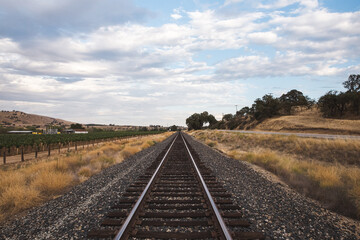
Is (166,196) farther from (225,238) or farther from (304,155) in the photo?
(304,155)

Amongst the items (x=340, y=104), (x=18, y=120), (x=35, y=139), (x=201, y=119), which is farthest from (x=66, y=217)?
(x=18, y=120)

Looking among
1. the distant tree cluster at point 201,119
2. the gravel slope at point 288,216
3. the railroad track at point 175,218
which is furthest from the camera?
the distant tree cluster at point 201,119

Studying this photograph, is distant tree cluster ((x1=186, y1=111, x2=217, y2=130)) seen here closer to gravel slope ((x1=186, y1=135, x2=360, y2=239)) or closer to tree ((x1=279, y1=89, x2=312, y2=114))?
tree ((x1=279, y1=89, x2=312, y2=114))

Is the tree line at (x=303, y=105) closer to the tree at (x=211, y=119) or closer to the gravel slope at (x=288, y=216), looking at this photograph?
the tree at (x=211, y=119)

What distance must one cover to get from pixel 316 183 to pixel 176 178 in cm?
492

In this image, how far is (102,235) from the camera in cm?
332

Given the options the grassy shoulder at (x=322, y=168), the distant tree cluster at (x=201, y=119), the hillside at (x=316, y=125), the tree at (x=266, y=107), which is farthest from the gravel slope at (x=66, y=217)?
the distant tree cluster at (x=201, y=119)

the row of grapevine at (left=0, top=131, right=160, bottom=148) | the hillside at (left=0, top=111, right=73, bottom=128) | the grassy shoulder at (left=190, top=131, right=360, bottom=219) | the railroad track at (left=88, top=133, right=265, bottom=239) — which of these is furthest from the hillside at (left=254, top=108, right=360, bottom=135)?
the hillside at (left=0, top=111, right=73, bottom=128)

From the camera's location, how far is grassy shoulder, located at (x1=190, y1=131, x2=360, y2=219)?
529 centimetres

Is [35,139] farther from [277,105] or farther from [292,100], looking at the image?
[292,100]

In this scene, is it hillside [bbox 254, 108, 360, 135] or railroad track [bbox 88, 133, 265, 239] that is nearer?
railroad track [bbox 88, 133, 265, 239]

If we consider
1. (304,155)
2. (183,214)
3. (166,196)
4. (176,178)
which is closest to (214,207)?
(183,214)

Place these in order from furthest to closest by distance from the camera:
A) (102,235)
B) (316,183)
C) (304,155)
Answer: (304,155)
(316,183)
(102,235)

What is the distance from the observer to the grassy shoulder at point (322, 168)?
17.4 ft
